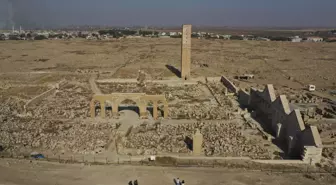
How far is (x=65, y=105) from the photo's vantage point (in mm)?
31125

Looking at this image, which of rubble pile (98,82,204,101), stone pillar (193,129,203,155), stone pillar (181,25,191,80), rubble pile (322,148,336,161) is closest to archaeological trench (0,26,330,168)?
stone pillar (193,129,203,155)

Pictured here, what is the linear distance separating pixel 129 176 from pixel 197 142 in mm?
5520

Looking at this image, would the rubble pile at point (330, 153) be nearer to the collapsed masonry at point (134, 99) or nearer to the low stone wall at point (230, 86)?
the collapsed masonry at point (134, 99)

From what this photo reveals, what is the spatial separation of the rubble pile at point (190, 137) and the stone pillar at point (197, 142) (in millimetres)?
549

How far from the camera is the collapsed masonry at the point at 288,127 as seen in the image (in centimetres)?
1858

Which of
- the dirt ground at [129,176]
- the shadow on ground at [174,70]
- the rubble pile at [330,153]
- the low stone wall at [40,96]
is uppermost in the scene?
the shadow on ground at [174,70]

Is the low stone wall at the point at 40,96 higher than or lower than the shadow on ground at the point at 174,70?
lower

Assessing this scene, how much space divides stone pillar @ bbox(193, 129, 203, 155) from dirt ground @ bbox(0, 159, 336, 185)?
2.57m

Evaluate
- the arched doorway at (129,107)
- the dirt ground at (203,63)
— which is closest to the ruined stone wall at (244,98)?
the dirt ground at (203,63)

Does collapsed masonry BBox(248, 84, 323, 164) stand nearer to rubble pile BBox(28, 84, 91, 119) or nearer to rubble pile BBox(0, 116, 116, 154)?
rubble pile BBox(0, 116, 116, 154)

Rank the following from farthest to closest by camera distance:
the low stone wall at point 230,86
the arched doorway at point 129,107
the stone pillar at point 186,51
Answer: the stone pillar at point 186,51, the low stone wall at point 230,86, the arched doorway at point 129,107

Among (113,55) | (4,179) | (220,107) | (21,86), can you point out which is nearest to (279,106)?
(220,107)

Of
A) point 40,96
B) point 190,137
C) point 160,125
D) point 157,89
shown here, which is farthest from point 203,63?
point 190,137

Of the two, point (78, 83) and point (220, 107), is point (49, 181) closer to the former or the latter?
point (220, 107)
